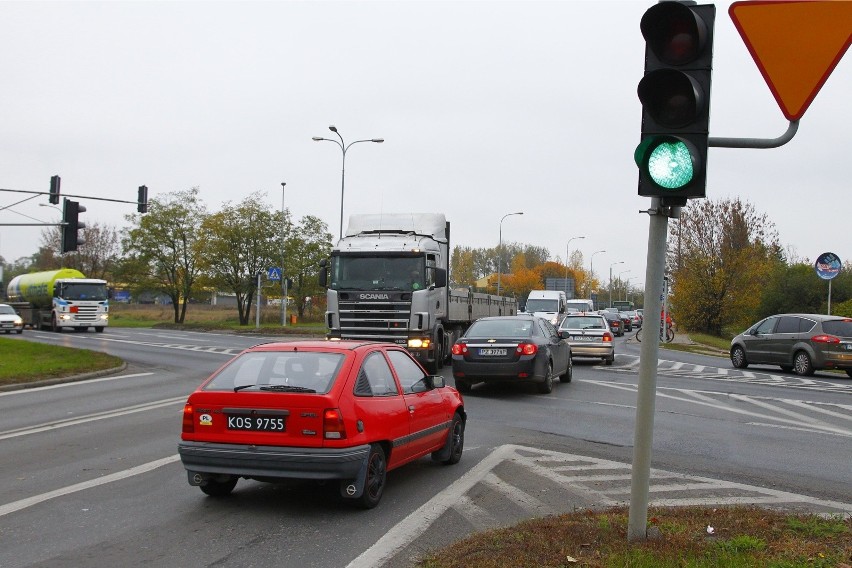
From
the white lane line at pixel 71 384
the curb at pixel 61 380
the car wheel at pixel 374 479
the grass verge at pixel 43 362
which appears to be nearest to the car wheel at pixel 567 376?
the white lane line at pixel 71 384

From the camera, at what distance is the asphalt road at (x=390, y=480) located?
19.8 feet

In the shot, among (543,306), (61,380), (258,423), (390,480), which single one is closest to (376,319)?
(61,380)

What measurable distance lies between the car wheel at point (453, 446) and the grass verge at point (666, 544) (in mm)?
2684

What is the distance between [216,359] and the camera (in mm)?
26203

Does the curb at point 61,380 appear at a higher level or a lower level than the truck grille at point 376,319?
lower

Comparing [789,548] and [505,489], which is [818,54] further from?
[505,489]

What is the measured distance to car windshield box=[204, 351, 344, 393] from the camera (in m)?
7.09

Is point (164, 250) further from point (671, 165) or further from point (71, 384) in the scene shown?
point (671, 165)

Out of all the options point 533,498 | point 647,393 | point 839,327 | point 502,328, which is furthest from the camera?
point 839,327

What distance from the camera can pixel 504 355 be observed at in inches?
640

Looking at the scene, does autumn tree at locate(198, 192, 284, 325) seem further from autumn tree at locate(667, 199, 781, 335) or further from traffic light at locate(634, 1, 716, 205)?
traffic light at locate(634, 1, 716, 205)

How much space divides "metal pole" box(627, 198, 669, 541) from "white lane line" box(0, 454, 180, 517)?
4955 millimetres

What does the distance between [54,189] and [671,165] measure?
28530mm

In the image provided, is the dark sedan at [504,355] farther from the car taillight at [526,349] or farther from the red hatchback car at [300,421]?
the red hatchback car at [300,421]
